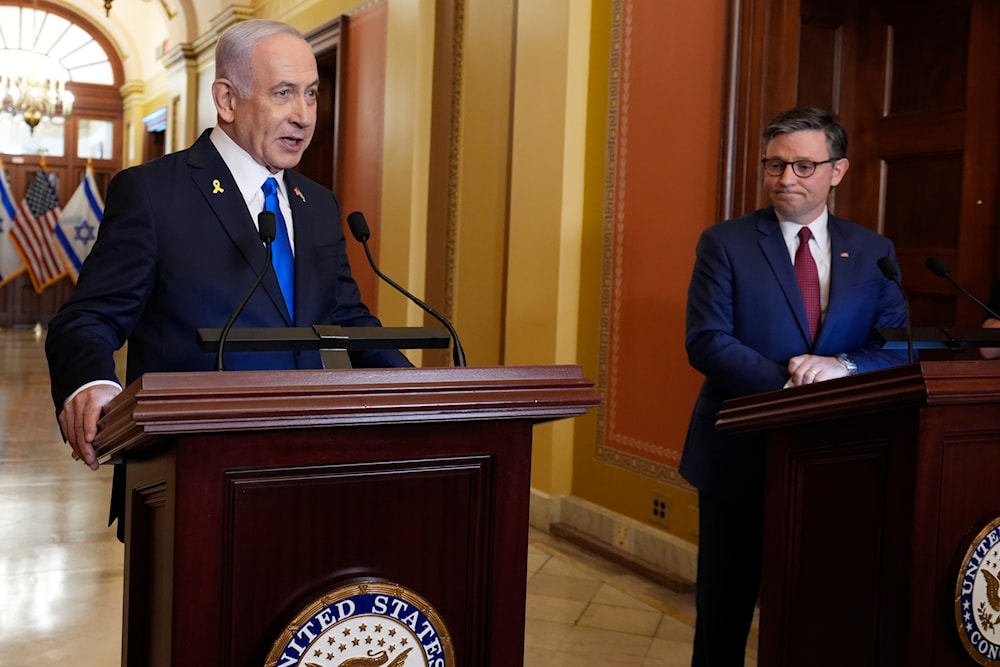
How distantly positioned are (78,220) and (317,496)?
1613 cm

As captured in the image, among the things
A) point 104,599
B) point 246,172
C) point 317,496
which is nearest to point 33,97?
point 104,599

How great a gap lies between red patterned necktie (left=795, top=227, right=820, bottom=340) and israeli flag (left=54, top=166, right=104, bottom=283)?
15.2 metres

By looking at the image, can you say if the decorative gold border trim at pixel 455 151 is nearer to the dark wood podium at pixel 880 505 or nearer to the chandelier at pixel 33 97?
the dark wood podium at pixel 880 505

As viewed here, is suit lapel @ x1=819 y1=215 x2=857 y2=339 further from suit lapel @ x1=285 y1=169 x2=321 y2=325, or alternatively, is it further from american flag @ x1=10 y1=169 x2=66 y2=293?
american flag @ x1=10 y1=169 x2=66 y2=293

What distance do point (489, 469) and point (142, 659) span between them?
1.93 ft

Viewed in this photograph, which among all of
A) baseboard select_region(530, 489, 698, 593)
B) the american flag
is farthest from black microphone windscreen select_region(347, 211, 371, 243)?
the american flag

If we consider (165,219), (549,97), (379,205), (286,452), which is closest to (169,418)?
(286,452)

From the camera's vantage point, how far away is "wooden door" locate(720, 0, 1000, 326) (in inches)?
147

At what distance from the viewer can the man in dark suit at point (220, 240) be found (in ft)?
6.48

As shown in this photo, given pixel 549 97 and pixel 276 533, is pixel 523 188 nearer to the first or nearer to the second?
pixel 549 97

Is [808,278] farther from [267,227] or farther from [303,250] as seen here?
[267,227]

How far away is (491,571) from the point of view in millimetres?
1670

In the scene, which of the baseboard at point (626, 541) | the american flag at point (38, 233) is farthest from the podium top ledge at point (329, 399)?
the american flag at point (38, 233)

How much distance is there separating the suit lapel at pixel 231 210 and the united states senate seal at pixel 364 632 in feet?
2.17
